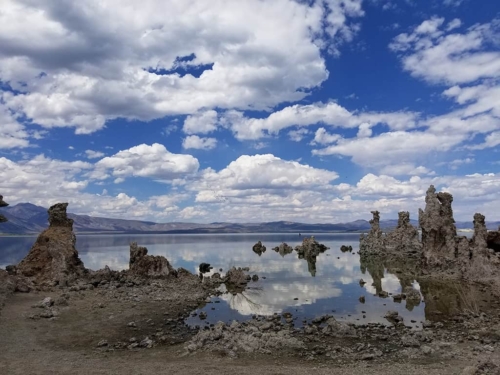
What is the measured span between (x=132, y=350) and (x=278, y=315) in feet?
51.6

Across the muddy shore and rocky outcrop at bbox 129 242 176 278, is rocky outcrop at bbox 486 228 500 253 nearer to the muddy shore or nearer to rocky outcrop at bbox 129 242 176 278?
the muddy shore

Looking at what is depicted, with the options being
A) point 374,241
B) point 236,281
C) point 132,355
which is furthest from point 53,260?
point 374,241

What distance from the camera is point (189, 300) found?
44.5 meters

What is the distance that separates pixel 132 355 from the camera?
24.1 m

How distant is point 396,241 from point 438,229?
45004 millimetres

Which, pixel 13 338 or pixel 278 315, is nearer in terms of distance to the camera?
pixel 13 338

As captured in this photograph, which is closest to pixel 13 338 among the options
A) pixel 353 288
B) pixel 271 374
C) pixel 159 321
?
pixel 159 321

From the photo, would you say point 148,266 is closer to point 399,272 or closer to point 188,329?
point 188,329

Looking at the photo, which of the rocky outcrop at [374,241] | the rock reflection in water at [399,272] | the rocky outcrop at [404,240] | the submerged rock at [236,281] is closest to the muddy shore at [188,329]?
the submerged rock at [236,281]

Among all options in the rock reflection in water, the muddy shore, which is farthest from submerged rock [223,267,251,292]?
the rock reflection in water

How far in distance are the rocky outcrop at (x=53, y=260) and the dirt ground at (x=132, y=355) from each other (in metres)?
10.6

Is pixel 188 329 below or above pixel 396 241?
below

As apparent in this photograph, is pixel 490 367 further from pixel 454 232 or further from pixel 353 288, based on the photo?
pixel 454 232

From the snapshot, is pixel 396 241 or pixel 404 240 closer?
pixel 404 240
